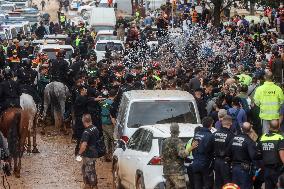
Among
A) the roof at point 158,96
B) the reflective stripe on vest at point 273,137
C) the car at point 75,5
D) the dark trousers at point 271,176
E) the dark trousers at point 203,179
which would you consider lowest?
the car at point 75,5

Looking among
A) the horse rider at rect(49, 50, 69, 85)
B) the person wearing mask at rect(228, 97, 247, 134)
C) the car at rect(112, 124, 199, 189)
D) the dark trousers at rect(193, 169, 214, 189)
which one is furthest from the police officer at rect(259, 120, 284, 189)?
the horse rider at rect(49, 50, 69, 85)

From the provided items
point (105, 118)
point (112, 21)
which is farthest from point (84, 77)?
point (112, 21)

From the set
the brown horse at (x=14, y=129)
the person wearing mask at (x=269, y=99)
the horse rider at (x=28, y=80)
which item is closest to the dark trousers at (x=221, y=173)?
the person wearing mask at (x=269, y=99)

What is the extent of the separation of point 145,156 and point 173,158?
3.61ft

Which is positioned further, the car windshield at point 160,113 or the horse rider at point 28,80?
the horse rider at point 28,80

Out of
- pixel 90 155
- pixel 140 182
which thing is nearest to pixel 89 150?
pixel 90 155

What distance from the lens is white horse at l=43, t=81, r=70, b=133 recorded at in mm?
27266

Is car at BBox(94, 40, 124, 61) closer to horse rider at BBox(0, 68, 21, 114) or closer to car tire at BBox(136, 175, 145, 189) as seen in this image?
horse rider at BBox(0, 68, 21, 114)

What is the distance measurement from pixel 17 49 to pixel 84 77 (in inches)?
448

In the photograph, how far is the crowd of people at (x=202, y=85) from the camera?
1587cm

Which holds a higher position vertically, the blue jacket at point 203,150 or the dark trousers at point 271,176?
the blue jacket at point 203,150

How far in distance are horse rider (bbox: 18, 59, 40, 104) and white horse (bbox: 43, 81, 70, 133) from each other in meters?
0.50

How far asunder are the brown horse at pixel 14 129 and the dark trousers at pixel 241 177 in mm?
7081

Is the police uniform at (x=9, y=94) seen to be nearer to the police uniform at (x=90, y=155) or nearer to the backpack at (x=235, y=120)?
the police uniform at (x=90, y=155)
